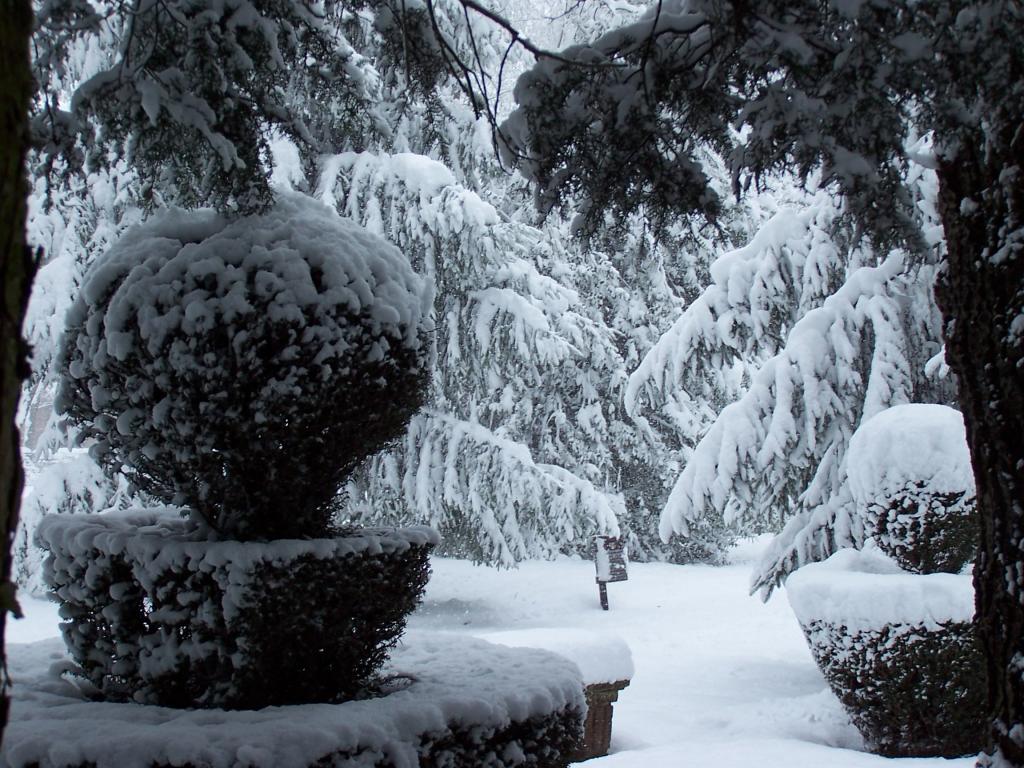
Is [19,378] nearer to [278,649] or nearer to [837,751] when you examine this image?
[278,649]

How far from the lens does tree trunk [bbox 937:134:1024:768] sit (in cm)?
240

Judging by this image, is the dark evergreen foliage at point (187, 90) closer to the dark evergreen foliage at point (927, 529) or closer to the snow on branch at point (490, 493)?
the dark evergreen foliage at point (927, 529)

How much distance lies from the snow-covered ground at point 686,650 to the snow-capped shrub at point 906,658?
0.23 m

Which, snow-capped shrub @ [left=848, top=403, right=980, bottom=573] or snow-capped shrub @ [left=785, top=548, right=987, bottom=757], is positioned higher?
snow-capped shrub @ [left=848, top=403, right=980, bottom=573]

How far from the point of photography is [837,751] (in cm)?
575

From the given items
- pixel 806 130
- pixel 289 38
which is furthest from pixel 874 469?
pixel 289 38

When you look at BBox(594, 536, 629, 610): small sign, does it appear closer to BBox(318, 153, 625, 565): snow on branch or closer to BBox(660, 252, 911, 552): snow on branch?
BBox(318, 153, 625, 565): snow on branch

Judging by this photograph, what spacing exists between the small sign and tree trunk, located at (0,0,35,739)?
36.0ft

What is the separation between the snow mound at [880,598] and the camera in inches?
221

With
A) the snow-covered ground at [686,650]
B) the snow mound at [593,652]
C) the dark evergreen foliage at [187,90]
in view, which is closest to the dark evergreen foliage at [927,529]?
the snow-covered ground at [686,650]

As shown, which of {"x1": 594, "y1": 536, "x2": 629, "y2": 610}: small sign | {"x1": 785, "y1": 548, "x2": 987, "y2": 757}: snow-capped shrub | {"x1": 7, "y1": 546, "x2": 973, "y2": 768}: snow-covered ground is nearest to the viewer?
{"x1": 785, "y1": 548, "x2": 987, "y2": 757}: snow-capped shrub

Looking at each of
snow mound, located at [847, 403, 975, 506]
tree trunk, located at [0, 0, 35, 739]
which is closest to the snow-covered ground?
snow mound, located at [847, 403, 975, 506]

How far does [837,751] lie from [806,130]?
4.73 meters

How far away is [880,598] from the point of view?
5.76 meters
